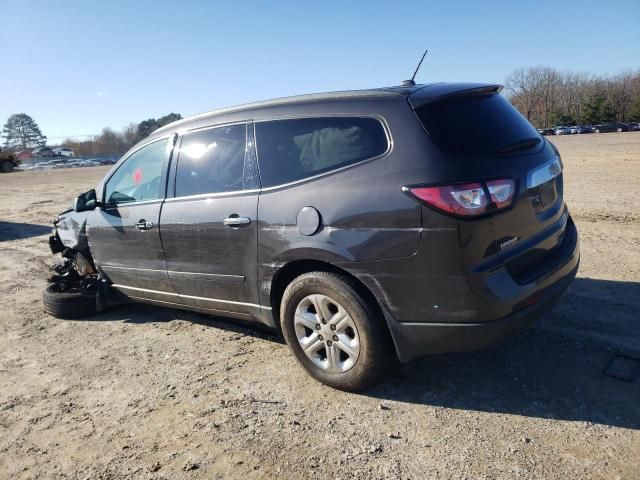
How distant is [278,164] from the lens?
3.70m

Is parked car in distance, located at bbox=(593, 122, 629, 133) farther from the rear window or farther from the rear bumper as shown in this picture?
the rear bumper

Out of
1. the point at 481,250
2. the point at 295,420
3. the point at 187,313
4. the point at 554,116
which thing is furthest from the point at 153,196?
the point at 554,116

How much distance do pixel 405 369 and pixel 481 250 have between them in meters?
1.26

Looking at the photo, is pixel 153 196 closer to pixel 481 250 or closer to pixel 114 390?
pixel 114 390

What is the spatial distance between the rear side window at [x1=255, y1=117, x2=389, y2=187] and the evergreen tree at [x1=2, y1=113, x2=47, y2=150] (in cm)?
12029

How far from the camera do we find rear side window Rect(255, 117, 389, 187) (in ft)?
10.7

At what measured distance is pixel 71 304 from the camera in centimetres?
543

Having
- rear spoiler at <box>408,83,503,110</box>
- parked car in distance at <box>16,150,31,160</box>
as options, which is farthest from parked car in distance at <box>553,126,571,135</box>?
rear spoiler at <box>408,83,503,110</box>

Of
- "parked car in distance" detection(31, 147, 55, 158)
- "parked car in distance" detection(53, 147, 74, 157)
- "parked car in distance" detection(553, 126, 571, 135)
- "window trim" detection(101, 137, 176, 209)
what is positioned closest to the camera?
"window trim" detection(101, 137, 176, 209)

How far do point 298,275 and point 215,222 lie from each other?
2.70 ft

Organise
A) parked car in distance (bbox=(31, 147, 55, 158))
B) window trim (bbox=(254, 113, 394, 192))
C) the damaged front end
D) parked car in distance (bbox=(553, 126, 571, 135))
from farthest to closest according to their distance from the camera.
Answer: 1. parked car in distance (bbox=(31, 147, 55, 158))
2. parked car in distance (bbox=(553, 126, 571, 135))
3. the damaged front end
4. window trim (bbox=(254, 113, 394, 192))

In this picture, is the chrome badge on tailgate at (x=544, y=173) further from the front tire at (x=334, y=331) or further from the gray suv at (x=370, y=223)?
the front tire at (x=334, y=331)

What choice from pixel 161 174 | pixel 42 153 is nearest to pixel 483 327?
pixel 161 174

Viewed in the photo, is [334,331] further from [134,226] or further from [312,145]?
[134,226]
